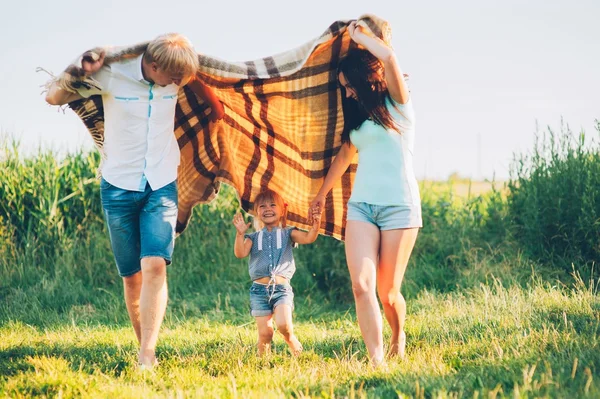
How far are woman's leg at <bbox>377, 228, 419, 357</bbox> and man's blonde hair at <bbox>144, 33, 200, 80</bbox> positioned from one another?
6.05 ft

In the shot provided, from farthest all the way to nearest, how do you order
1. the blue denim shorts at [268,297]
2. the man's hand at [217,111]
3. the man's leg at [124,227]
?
the man's hand at [217,111] → the blue denim shorts at [268,297] → the man's leg at [124,227]

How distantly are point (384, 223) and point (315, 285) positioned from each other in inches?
172

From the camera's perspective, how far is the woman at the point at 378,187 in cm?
452

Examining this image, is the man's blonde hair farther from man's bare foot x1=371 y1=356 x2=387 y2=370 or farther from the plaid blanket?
man's bare foot x1=371 y1=356 x2=387 y2=370

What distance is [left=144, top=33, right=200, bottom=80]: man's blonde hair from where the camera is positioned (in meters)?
4.55

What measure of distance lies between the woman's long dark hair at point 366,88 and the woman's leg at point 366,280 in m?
0.77

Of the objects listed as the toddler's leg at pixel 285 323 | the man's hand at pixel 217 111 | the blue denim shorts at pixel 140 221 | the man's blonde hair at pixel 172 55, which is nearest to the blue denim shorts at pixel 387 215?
the toddler's leg at pixel 285 323

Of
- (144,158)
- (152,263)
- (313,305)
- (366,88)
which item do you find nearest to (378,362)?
(152,263)

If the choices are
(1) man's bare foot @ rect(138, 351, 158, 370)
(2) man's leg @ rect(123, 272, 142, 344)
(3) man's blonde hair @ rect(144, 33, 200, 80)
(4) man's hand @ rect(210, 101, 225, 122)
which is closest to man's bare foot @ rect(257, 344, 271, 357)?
(1) man's bare foot @ rect(138, 351, 158, 370)

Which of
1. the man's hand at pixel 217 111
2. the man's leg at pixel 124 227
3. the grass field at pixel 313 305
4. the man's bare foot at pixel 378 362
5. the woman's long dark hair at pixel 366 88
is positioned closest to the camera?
the grass field at pixel 313 305

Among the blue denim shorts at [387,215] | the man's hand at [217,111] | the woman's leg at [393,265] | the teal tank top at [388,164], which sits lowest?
the woman's leg at [393,265]

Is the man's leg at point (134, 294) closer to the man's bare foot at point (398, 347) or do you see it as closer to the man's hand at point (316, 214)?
the man's hand at point (316, 214)

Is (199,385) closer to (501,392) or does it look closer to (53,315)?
(501,392)

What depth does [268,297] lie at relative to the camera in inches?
206
